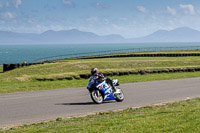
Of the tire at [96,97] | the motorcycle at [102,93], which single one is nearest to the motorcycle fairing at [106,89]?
the motorcycle at [102,93]

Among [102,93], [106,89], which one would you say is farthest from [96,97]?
[106,89]

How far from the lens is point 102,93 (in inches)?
549

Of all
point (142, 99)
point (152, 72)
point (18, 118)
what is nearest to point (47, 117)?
point (18, 118)

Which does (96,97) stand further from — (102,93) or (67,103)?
(67,103)

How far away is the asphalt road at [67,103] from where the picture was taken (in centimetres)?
1118

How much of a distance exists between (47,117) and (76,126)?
264 cm

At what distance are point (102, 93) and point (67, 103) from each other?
151 cm

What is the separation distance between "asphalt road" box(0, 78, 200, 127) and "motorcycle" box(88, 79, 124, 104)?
0.81ft

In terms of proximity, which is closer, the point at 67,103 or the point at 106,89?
the point at 67,103

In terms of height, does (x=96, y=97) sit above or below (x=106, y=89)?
below

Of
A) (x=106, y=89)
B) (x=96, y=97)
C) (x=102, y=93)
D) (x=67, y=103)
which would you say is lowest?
(x=67, y=103)

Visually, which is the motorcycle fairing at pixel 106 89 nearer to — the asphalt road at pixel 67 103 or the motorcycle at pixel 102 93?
the motorcycle at pixel 102 93

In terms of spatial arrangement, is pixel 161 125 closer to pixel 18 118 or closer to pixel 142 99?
pixel 18 118

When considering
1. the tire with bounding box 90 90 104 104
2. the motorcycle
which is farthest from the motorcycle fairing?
the tire with bounding box 90 90 104 104
